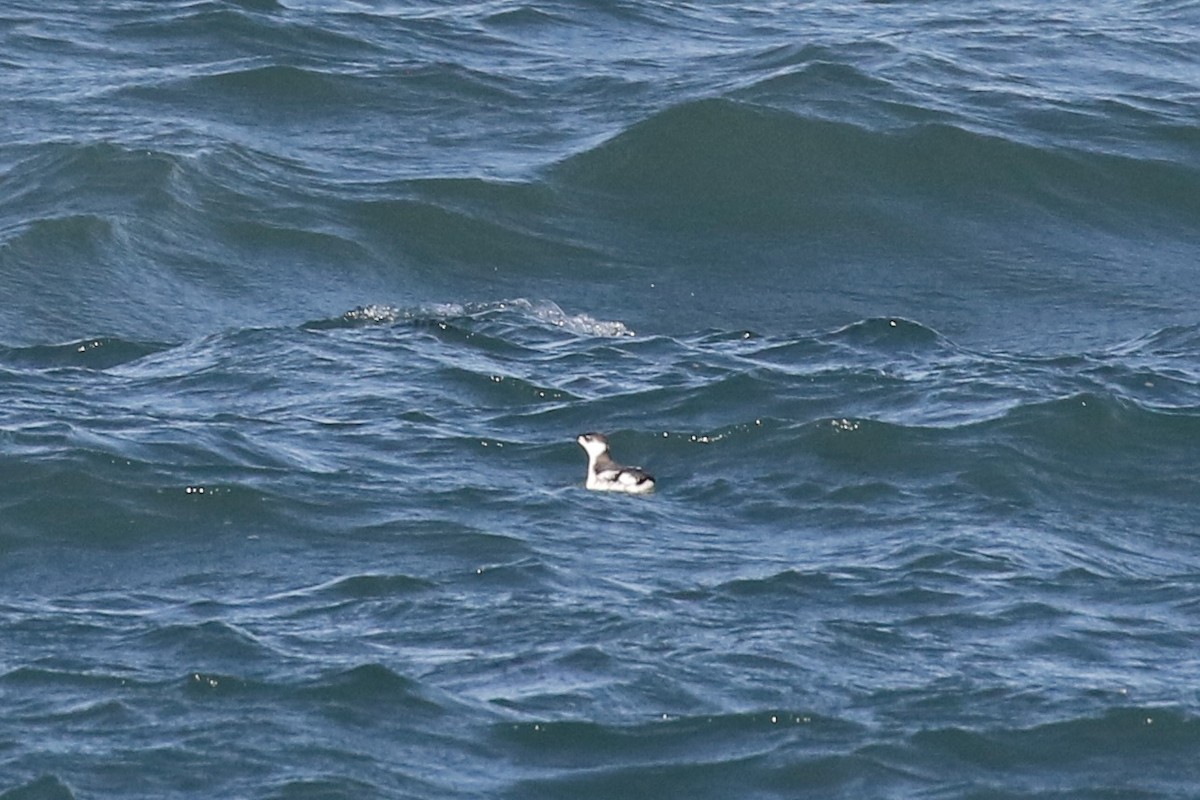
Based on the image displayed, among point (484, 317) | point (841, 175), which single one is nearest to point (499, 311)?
point (484, 317)

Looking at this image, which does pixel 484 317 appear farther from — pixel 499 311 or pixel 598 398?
pixel 598 398

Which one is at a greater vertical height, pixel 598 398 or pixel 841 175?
pixel 841 175

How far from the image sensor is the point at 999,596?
10180mm

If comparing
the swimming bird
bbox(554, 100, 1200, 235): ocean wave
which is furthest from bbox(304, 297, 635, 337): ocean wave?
the swimming bird

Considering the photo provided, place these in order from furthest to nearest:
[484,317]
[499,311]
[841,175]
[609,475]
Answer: [841,175]
[499,311]
[484,317]
[609,475]

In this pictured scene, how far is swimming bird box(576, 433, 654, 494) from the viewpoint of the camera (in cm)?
1107

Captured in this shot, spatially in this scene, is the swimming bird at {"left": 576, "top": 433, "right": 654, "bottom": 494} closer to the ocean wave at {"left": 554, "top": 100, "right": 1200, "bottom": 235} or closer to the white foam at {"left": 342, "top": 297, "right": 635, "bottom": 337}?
the white foam at {"left": 342, "top": 297, "right": 635, "bottom": 337}

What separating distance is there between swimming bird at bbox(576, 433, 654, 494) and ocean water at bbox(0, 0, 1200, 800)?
13cm

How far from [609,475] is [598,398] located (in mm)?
1716

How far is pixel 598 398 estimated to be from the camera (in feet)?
42.0

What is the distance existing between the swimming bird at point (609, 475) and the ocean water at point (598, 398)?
5.3 inches

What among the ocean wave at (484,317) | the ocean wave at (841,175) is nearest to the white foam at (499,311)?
the ocean wave at (484,317)

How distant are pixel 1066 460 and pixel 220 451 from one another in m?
4.54

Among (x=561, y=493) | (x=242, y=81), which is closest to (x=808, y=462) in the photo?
(x=561, y=493)
